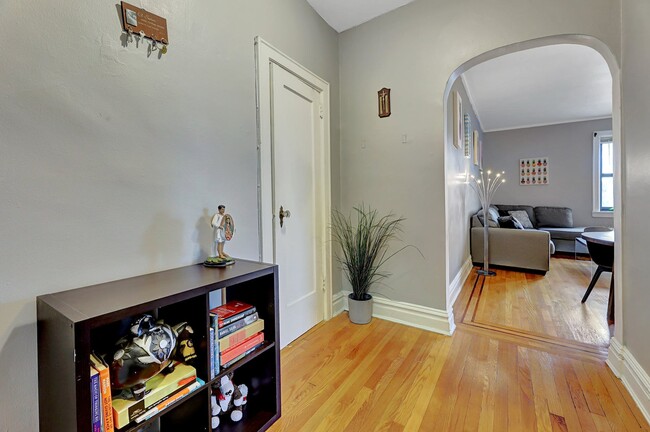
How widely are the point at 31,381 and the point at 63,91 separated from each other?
1016mm

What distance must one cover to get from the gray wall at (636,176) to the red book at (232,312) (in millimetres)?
1940

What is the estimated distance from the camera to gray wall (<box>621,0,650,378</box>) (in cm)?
138

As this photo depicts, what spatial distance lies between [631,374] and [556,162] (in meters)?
5.56

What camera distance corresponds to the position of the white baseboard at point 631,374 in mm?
1343

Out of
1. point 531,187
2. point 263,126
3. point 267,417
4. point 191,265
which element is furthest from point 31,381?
point 531,187

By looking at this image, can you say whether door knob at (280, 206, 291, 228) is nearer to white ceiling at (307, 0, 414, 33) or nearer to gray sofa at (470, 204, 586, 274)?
white ceiling at (307, 0, 414, 33)

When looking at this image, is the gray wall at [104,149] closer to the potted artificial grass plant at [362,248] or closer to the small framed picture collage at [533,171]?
the potted artificial grass plant at [362,248]

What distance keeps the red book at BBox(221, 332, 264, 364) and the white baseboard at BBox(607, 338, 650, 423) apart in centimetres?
183

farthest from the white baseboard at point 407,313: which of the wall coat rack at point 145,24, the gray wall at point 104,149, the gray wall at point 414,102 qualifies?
the wall coat rack at point 145,24

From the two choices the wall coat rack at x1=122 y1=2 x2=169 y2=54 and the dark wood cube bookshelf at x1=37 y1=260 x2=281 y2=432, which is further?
the wall coat rack at x1=122 y1=2 x2=169 y2=54

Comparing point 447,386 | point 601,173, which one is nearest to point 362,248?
→ point 447,386

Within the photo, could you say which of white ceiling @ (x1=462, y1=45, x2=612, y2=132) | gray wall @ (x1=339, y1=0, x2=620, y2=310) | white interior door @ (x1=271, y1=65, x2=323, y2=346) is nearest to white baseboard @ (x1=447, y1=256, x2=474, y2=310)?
gray wall @ (x1=339, y1=0, x2=620, y2=310)

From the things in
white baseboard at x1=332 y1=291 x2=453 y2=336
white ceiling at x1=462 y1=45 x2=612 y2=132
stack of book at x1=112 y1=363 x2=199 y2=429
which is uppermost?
white ceiling at x1=462 y1=45 x2=612 y2=132

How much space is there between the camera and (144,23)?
1.22 meters
